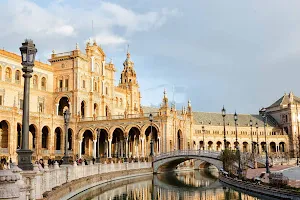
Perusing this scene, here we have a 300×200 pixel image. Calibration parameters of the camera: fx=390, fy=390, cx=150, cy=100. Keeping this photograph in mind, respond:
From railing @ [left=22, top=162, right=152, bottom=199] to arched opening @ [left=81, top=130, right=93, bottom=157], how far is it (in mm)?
23712

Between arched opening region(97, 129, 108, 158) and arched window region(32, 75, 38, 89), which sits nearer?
arched window region(32, 75, 38, 89)

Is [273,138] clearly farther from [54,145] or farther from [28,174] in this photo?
[28,174]

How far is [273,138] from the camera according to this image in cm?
10244

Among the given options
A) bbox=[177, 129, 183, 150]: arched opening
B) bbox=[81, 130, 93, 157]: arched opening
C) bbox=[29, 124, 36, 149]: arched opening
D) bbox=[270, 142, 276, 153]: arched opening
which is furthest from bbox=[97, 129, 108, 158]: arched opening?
bbox=[270, 142, 276, 153]: arched opening

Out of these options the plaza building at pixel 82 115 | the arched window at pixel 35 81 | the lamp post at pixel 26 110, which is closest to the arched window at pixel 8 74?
the plaza building at pixel 82 115

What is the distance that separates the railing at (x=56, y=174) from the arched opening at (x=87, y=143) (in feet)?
77.8

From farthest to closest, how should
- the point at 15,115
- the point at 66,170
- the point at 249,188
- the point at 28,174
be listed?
1. the point at 15,115
2. the point at 249,188
3. the point at 66,170
4. the point at 28,174

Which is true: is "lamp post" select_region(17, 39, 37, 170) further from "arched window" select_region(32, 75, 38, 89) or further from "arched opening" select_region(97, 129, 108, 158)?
"arched opening" select_region(97, 129, 108, 158)

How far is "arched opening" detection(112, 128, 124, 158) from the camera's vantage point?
6644 centimetres

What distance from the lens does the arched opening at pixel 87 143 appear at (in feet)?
218

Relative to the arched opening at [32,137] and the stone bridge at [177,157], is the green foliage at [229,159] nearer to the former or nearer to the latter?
the stone bridge at [177,157]

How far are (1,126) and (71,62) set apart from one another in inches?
713

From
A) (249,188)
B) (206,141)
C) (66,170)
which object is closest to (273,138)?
(206,141)

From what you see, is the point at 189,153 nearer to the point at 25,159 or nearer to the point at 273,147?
the point at 25,159
